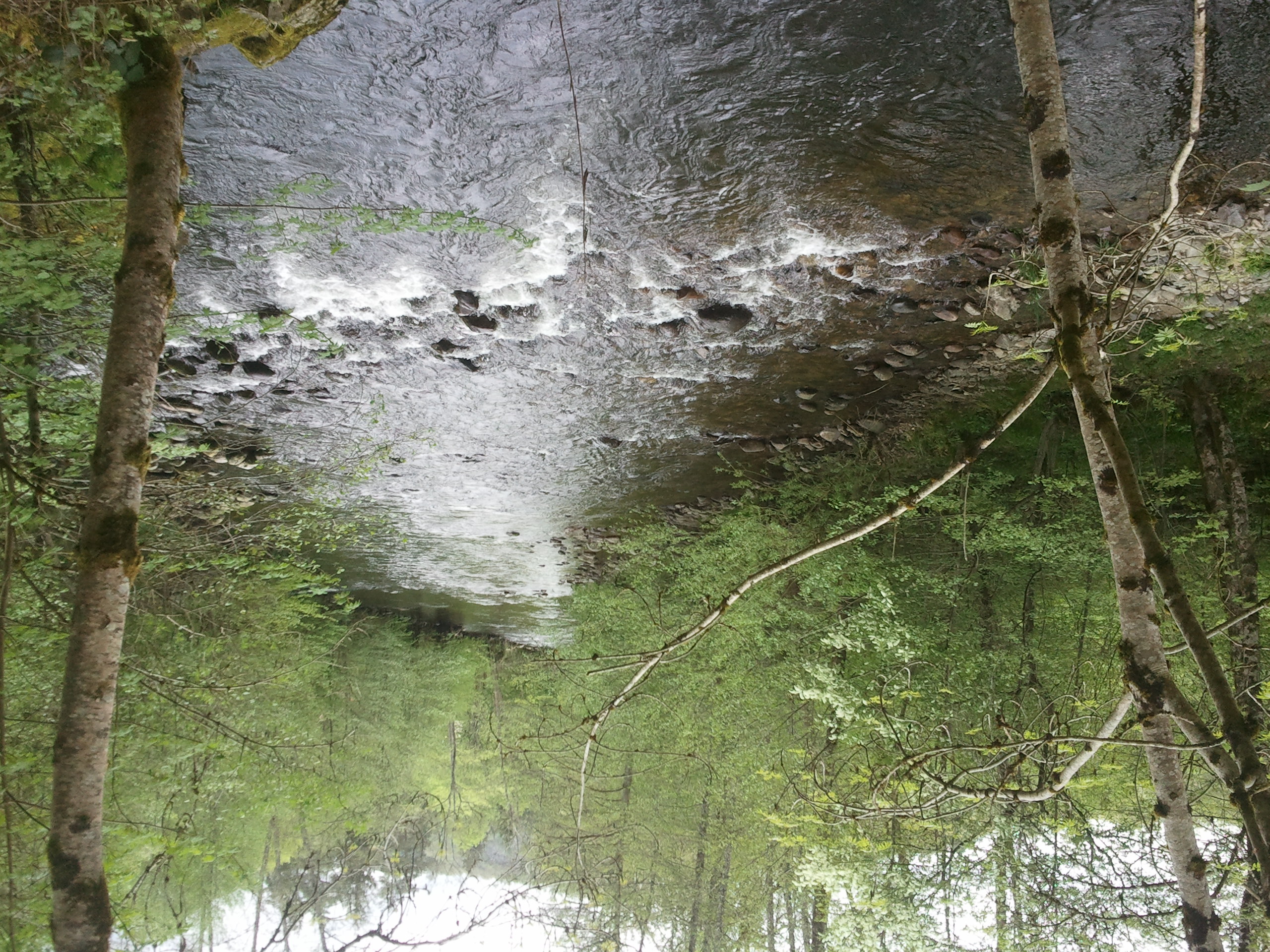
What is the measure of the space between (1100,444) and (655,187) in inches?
170

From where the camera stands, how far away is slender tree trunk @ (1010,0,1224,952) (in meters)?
2.04

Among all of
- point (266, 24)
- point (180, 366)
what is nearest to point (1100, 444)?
point (266, 24)

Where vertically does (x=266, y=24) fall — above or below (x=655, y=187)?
below

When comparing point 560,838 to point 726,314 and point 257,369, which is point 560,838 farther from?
point 257,369

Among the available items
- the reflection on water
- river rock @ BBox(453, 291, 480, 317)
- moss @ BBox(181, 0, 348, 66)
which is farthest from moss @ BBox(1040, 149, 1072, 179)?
river rock @ BBox(453, 291, 480, 317)

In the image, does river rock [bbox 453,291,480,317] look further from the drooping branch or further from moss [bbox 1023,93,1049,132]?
moss [bbox 1023,93,1049,132]

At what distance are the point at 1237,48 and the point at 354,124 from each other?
5.45 meters

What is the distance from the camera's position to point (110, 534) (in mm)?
2611

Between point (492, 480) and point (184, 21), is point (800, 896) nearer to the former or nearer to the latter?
point (492, 480)

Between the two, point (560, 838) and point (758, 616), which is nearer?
point (560, 838)

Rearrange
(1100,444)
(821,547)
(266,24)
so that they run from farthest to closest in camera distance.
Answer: (266,24) < (821,547) < (1100,444)

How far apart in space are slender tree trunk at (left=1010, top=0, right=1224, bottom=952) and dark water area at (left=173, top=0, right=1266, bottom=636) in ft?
8.99

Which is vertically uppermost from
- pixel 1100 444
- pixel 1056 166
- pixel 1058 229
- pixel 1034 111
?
pixel 1034 111

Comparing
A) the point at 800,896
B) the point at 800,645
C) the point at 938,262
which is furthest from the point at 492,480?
the point at 800,896
